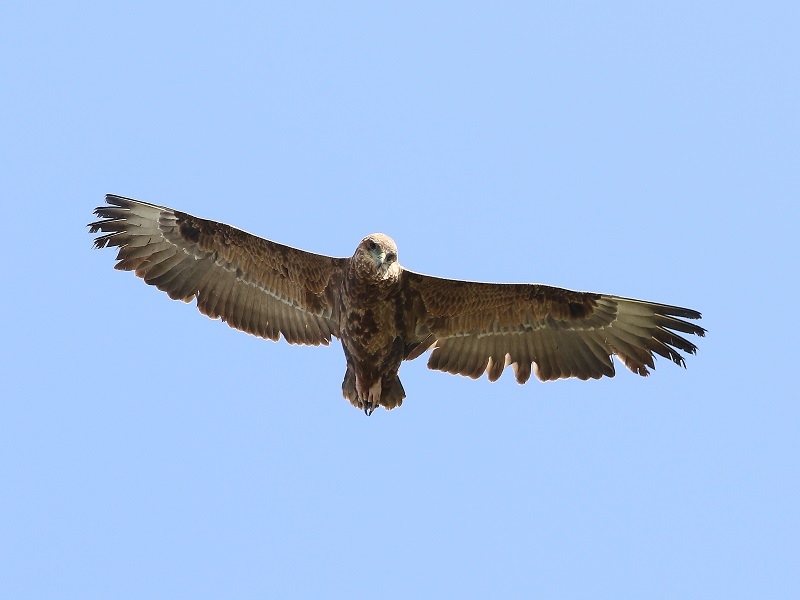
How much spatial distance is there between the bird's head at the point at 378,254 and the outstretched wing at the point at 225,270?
963 mm

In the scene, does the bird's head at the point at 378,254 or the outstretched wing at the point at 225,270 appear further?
the outstretched wing at the point at 225,270

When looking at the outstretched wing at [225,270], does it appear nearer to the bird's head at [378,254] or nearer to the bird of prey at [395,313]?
the bird of prey at [395,313]

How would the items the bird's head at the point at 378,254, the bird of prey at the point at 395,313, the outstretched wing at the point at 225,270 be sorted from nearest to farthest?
1. the bird's head at the point at 378,254
2. the bird of prey at the point at 395,313
3. the outstretched wing at the point at 225,270

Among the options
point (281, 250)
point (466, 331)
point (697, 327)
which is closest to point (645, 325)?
point (697, 327)

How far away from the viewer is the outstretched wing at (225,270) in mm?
15227

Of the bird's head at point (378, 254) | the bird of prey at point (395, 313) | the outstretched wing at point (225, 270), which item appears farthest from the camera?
the outstretched wing at point (225, 270)

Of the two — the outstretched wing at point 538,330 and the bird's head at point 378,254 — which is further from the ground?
the outstretched wing at point 538,330

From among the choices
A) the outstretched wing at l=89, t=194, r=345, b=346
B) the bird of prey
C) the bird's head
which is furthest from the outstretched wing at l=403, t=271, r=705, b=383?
the outstretched wing at l=89, t=194, r=345, b=346

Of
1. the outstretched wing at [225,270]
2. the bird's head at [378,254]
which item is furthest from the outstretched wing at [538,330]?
the outstretched wing at [225,270]

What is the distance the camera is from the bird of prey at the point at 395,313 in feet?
49.2

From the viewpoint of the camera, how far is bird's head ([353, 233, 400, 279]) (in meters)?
14.0

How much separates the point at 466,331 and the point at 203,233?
3277 millimetres

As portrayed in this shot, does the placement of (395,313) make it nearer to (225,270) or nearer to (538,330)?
→ (538,330)

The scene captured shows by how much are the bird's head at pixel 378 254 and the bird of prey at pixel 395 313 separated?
615 mm
